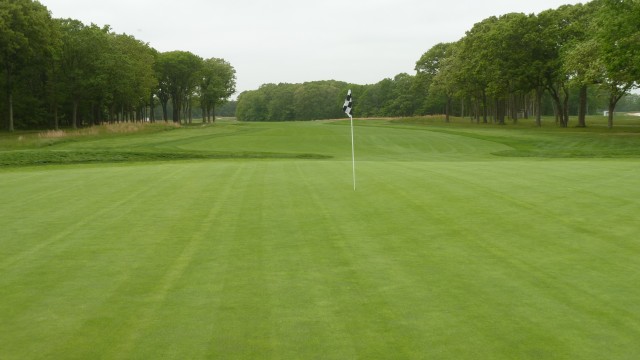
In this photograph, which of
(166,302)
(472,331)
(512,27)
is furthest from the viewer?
(512,27)

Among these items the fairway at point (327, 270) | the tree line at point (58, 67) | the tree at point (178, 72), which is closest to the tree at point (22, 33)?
the tree line at point (58, 67)

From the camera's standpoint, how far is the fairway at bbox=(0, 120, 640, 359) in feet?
16.6

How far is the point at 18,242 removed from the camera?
30.5 feet

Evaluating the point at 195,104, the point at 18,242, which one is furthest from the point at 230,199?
the point at 195,104

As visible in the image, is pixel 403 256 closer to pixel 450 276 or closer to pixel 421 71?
pixel 450 276

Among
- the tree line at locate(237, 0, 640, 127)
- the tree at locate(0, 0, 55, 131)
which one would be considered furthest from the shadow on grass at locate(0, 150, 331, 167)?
the tree line at locate(237, 0, 640, 127)

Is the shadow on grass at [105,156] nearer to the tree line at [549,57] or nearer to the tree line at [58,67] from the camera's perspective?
the tree line at [58,67]

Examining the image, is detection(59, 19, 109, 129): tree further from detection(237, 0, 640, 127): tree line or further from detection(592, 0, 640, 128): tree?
detection(592, 0, 640, 128): tree

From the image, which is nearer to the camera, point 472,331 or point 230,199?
point 472,331

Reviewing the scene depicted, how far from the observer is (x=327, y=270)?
7.39 m

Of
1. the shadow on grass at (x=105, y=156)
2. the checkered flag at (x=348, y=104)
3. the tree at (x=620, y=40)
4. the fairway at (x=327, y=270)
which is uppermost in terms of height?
the tree at (x=620, y=40)

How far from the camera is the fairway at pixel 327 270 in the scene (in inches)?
199

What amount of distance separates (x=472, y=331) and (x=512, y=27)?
6181 cm

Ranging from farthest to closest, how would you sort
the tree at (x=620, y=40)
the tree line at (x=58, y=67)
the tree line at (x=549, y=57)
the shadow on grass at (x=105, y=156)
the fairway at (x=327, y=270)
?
the tree line at (x=58, y=67), the tree line at (x=549, y=57), the tree at (x=620, y=40), the shadow on grass at (x=105, y=156), the fairway at (x=327, y=270)
